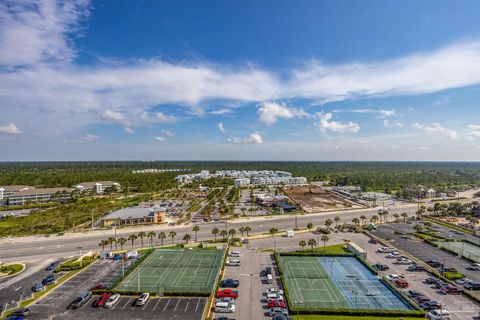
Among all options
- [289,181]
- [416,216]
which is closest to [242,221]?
[416,216]

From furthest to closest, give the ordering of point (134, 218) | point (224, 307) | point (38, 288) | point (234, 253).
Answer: point (134, 218) → point (234, 253) → point (38, 288) → point (224, 307)

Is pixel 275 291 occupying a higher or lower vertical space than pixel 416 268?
higher

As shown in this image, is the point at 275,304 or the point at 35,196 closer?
the point at 275,304

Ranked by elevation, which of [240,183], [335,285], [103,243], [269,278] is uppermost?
[240,183]

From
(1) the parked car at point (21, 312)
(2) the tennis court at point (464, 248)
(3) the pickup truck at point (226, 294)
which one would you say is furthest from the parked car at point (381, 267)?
(1) the parked car at point (21, 312)

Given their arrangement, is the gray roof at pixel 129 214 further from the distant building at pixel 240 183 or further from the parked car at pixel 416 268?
the distant building at pixel 240 183

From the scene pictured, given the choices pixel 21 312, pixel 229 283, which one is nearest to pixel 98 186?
pixel 21 312

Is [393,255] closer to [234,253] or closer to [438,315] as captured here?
[438,315]
